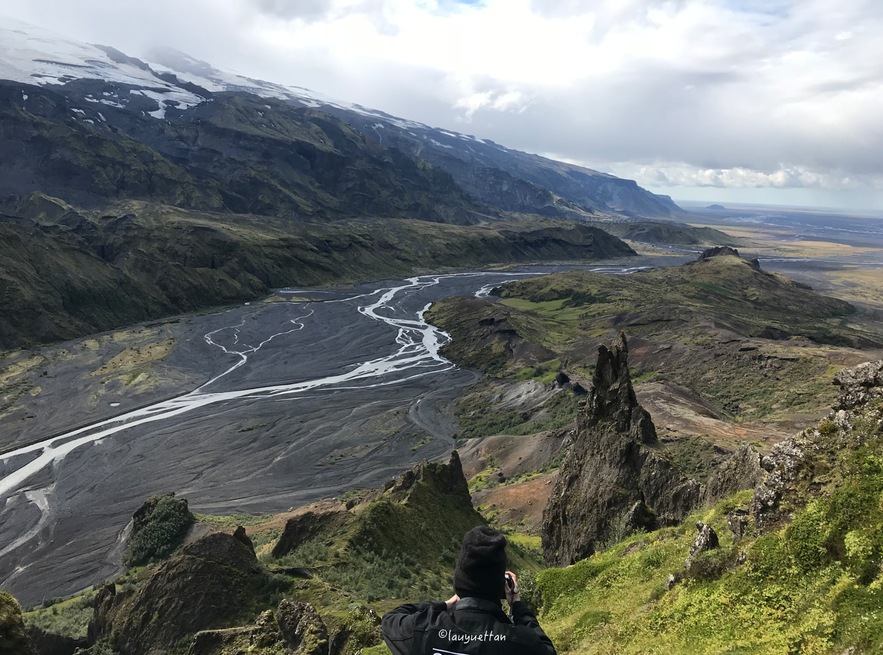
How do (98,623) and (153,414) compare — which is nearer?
(98,623)

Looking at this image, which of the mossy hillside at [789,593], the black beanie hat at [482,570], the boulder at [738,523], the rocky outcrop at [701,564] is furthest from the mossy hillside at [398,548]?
the black beanie hat at [482,570]

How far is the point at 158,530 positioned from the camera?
34000 millimetres

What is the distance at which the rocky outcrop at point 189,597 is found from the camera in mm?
17625

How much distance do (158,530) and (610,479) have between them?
2740 centimetres

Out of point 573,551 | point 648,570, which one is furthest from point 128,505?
point 648,570

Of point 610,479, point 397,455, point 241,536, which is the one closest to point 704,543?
point 610,479

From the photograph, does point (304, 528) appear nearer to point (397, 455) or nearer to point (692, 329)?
point (397, 455)

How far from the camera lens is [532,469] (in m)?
50.5

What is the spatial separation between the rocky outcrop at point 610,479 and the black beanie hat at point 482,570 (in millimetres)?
18316

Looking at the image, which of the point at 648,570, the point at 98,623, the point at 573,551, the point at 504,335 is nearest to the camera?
the point at 648,570

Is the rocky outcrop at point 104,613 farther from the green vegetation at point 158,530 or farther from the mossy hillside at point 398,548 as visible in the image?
the green vegetation at point 158,530

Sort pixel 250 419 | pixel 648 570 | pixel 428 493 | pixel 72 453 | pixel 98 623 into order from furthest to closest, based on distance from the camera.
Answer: pixel 250 419 < pixel 72 453 < pixel 428 493 < pixel 98 623 < pixel 648 570

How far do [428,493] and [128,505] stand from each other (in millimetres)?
33991

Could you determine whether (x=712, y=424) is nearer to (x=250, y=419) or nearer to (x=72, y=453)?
(x=250, y=419)
